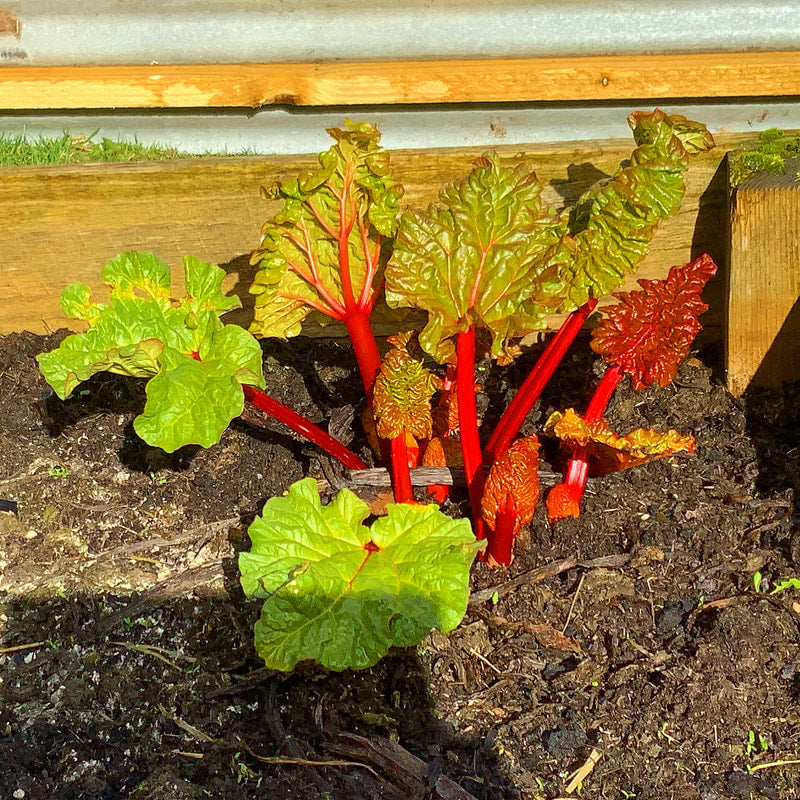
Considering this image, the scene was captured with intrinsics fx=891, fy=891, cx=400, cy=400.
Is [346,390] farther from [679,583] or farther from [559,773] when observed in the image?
[559,773]

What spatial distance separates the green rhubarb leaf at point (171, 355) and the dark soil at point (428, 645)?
557 mm

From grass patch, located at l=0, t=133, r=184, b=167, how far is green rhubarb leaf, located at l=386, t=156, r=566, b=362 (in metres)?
1.24

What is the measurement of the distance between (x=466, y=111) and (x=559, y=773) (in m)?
1.98

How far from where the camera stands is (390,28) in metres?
2.75

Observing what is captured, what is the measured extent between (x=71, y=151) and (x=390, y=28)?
110 centimetres

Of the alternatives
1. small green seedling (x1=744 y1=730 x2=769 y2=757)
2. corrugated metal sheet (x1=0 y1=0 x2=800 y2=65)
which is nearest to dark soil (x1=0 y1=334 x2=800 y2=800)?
small green seedling (x1=744 y1=730 x2=769 y2=757)

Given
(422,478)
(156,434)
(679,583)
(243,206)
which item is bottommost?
(679,583)

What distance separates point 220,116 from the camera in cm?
287

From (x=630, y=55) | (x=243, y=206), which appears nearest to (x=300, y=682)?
(x=243, y=206)

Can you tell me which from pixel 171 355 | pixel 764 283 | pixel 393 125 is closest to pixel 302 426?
pixel 171 355

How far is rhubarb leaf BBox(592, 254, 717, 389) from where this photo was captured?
6.86 feet

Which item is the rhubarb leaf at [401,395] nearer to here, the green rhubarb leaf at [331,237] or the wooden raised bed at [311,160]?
the green rhubarb leaf at [331,237]

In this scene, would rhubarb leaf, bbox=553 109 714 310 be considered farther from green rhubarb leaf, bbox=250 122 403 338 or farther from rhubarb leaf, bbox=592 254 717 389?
green rhubarb leaf, bbox=250 122 403 338

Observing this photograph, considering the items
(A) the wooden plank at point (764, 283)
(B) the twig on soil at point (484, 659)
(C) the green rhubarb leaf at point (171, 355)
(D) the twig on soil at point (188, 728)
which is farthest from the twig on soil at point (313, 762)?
(A) the wooden plank at point (764, 283)
